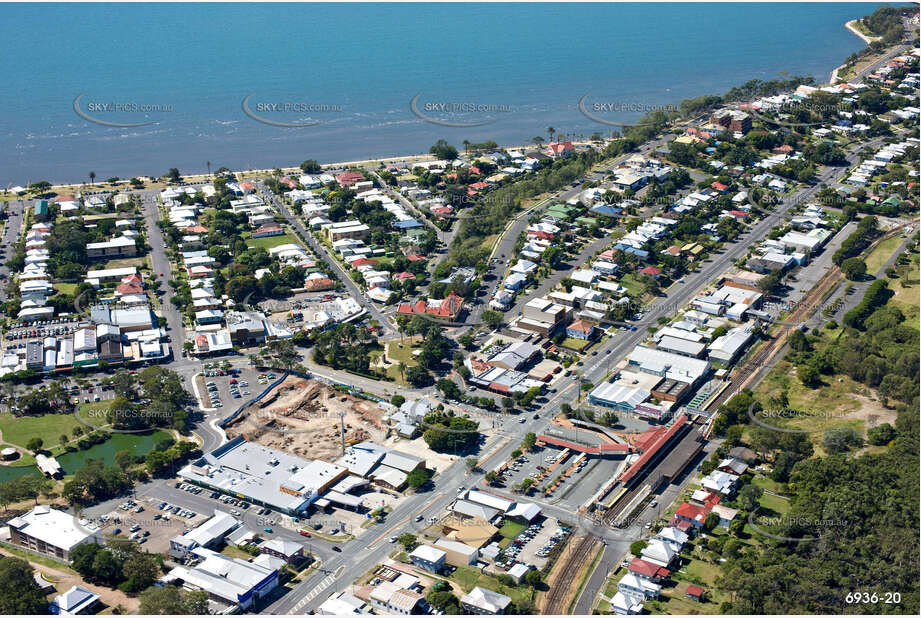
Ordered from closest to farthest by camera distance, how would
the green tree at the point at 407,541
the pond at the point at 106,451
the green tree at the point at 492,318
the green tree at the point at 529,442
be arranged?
the green tree at the point at 407,541 → the pond at the point at 106,451 → the green tree at the point at 529,442 → the green tree at the point at 492,318

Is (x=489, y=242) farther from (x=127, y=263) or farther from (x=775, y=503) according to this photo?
(x=775, y=503)

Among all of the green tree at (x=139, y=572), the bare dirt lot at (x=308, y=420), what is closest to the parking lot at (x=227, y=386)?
the bare dirt lot at (x=308, y=420)

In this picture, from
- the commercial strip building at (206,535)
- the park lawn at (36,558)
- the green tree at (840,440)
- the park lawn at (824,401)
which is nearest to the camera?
the park lawn at (36,558)

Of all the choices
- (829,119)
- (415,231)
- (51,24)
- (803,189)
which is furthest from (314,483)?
(51,24)

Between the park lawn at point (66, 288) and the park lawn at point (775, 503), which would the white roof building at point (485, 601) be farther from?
the park lawn at point (66, 288)

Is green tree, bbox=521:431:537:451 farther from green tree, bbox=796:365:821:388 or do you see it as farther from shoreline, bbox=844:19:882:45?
shoreline, bbox=844:19:882:45

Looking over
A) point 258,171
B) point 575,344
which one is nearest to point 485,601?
point 575,344

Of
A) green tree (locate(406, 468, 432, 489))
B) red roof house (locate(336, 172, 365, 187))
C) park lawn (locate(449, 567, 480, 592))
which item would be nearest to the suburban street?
red roof house (locate(336, 172, 365, 187))
